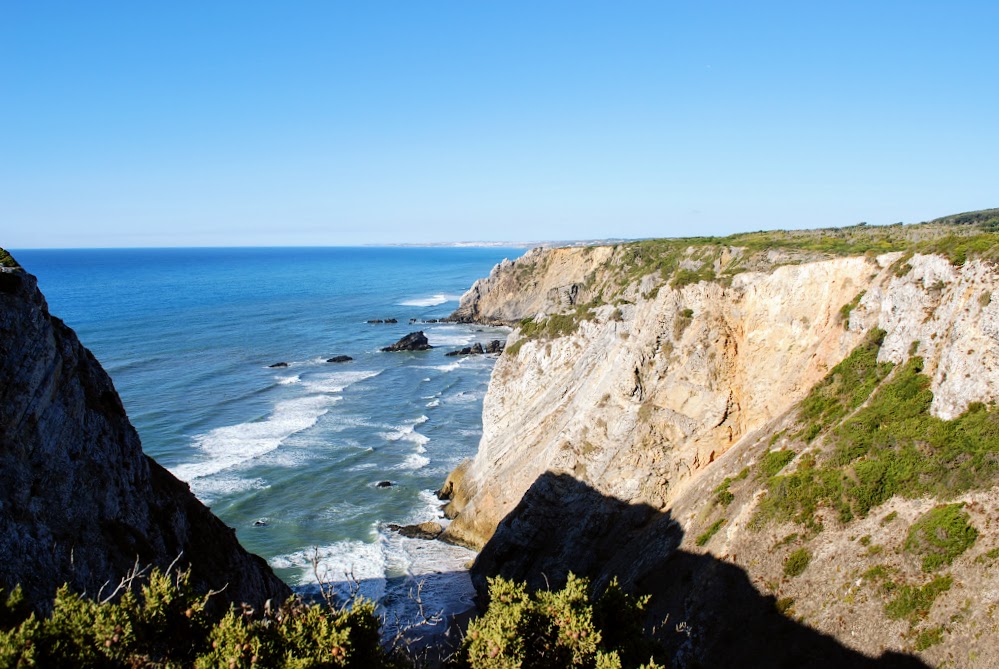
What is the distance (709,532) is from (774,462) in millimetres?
3377

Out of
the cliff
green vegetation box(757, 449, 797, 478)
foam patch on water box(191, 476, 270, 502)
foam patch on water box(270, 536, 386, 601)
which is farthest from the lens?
foam patch on water box(191, 476, 270, 502)

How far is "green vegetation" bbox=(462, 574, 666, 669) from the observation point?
1375 centimetres

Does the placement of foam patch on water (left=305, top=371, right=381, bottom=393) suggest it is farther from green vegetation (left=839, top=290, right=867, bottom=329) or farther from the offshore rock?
green vegetation (left=839, top=290, right=867, bottom=329)

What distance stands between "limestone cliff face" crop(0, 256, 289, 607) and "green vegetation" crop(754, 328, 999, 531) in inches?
687

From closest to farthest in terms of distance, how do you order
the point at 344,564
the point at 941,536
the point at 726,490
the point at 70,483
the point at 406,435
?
the point at 941,536 < the point at 70,483 < the point at 726,490 < the point at 344,564 < the point at 406,435

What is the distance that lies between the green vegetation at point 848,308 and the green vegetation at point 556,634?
52.2 feet

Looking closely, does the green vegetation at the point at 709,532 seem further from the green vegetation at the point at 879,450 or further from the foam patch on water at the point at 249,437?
the foam patch on water at the point at 249,437

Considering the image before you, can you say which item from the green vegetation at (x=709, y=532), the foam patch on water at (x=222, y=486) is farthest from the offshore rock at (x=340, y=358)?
the green vegetation at (x=709, y=532)

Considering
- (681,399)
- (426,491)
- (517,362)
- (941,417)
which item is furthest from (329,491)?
(941,417)

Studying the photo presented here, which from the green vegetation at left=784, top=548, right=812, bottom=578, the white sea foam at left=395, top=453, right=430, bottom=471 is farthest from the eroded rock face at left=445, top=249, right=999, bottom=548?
the white sea foam at left=395, top=453, right=430, bottom=471

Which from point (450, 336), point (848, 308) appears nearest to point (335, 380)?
point (450, 336)

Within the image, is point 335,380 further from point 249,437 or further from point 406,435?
point 406,435

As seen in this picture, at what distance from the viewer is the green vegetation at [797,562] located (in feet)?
64.1

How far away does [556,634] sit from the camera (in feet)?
48.0
